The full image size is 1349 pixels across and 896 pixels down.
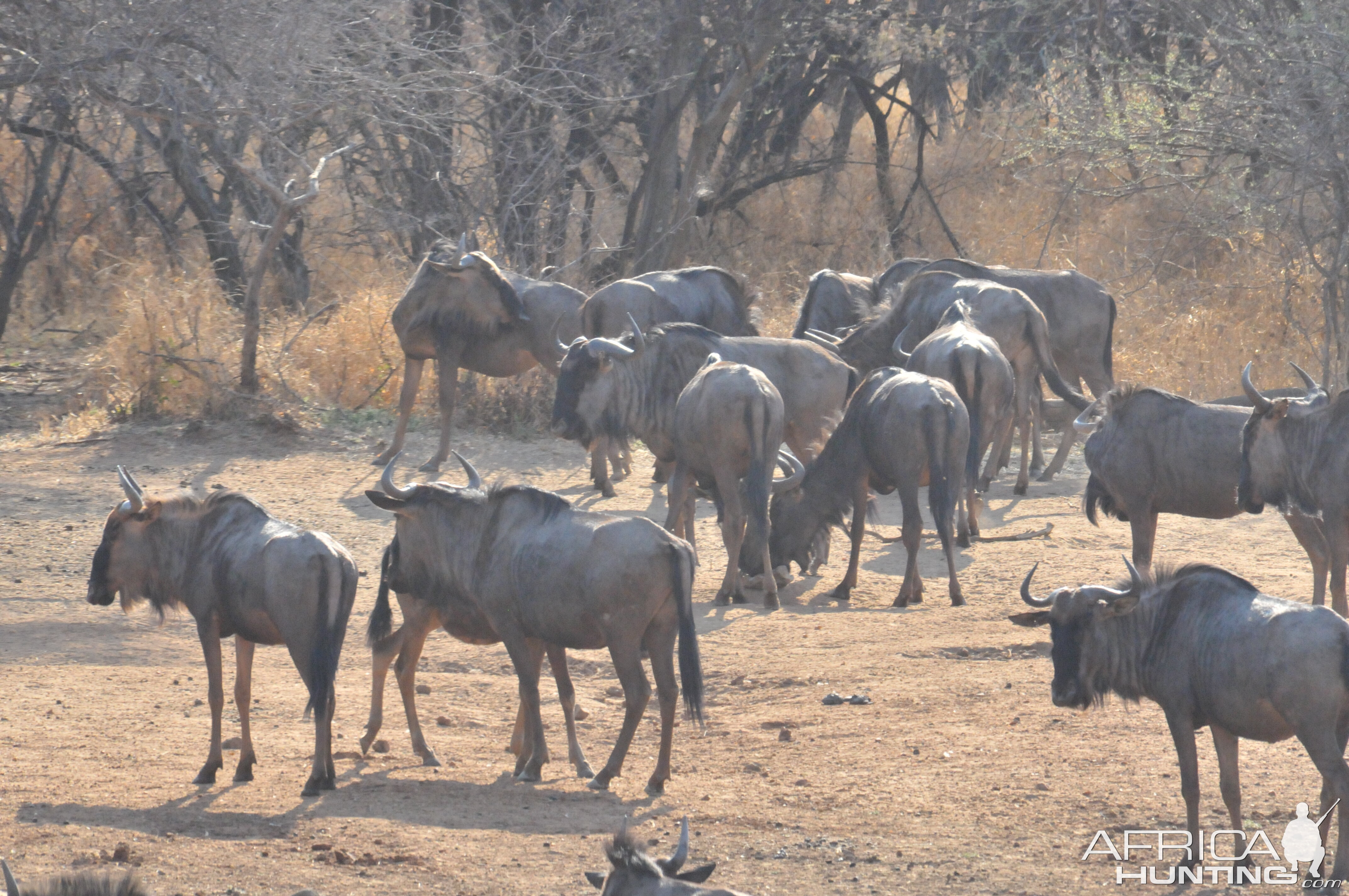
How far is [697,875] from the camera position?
369cm

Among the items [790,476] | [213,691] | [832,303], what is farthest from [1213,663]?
[832,303]

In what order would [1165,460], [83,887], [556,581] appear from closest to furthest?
[83,887] < [556,581] < [1165,460]

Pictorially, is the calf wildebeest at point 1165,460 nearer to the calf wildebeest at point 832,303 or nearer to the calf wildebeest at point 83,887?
the calf wildebeest at point 832,303

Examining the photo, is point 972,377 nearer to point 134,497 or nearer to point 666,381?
point 666,381

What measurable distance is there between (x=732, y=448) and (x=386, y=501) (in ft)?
10.8

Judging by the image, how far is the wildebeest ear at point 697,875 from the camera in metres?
3.67

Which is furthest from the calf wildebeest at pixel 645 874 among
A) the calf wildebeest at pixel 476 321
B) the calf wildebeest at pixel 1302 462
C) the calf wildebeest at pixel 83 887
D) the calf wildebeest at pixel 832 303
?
the calf wildebeest at pixel 832 303

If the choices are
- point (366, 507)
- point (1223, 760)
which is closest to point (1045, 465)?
point (366, 507)

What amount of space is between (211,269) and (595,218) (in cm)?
522

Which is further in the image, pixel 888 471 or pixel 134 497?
pixel 888 471

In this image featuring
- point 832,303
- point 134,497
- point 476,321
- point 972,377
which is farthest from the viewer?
point 832,303

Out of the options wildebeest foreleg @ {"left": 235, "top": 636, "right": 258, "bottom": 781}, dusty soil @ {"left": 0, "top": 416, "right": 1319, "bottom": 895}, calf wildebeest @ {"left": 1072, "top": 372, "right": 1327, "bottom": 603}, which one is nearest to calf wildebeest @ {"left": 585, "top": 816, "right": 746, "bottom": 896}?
dusty soil @ {"left": 0, "top": 416, "right": 1319, "bottom": 895}

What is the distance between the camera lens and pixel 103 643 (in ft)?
28.5

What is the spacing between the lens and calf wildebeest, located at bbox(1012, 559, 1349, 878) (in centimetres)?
478
